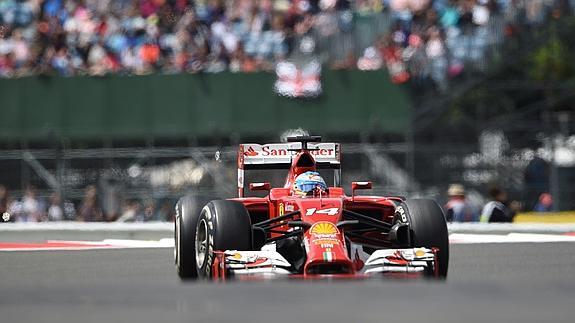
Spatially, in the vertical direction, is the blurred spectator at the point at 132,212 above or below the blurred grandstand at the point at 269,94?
below

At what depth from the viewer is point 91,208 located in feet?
55.2

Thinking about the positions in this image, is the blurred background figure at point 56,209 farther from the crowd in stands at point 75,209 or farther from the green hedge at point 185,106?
the green hedge at point 185,106

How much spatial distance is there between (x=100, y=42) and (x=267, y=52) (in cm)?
286

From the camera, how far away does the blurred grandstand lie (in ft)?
56.3

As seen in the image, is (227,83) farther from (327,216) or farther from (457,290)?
(457,290)

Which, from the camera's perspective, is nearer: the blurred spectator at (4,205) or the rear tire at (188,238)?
the rear tire at (188,238)

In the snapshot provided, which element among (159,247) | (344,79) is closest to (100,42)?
(344,79)

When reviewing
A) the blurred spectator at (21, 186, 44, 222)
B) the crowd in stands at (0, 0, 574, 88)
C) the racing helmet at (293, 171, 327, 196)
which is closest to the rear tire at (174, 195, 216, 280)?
the racing helmet at (293, 171, 327, 196)

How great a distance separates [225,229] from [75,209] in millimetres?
8903

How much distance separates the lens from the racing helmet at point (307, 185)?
31.0 feet

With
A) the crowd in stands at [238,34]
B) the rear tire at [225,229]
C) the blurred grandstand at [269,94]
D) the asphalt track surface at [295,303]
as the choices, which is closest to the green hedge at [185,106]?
the blurred grandstand at [269,94]

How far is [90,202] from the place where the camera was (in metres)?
16.8

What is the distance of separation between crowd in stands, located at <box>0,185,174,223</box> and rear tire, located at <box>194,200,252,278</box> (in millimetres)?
8017

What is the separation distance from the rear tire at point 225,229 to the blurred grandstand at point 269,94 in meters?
7.93
